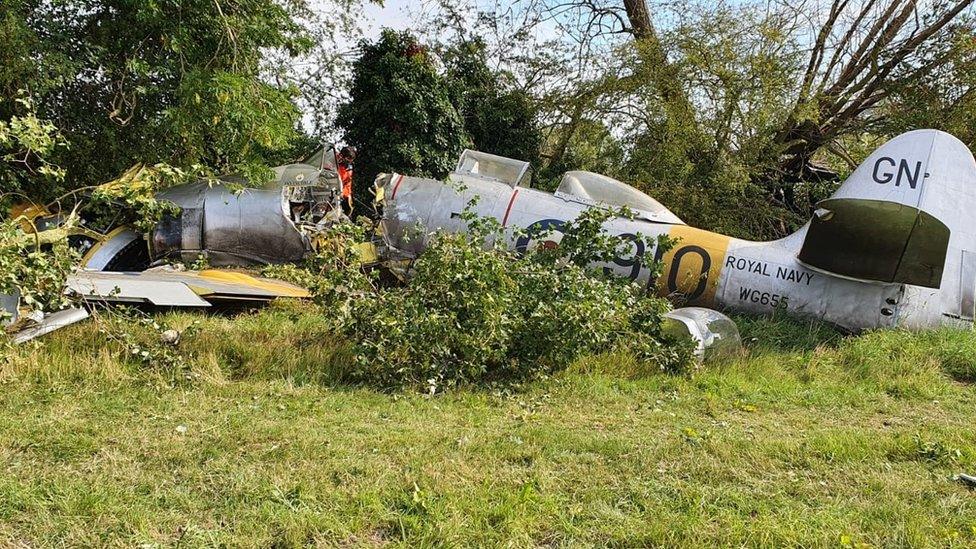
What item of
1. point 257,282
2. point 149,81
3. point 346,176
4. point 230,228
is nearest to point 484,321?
point 257,282

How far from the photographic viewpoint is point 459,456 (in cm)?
373

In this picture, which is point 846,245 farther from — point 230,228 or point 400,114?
point 400,114

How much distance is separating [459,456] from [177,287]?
4.38 metres

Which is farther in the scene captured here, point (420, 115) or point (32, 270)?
point (420, 115)

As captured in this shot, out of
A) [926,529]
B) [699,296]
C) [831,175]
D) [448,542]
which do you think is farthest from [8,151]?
[831,175]

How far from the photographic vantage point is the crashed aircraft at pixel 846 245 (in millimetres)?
7184

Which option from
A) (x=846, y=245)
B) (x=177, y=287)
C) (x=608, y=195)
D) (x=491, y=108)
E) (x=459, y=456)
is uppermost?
(x=491, y=108)

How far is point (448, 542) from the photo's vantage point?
276 cm

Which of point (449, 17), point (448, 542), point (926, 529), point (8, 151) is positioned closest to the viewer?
point (448, 542)

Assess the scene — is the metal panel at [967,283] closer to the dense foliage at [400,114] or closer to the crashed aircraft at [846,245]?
the crashed aircraft at [846,245]

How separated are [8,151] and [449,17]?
481 inches

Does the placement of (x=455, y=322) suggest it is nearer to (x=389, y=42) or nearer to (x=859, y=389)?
(x=859, y=389)

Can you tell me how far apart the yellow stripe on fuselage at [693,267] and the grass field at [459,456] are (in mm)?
2525

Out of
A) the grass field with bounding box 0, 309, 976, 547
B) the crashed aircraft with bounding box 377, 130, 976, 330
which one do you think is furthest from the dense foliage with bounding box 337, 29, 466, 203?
the grass field with bounding box 0, 309, 976, 547
